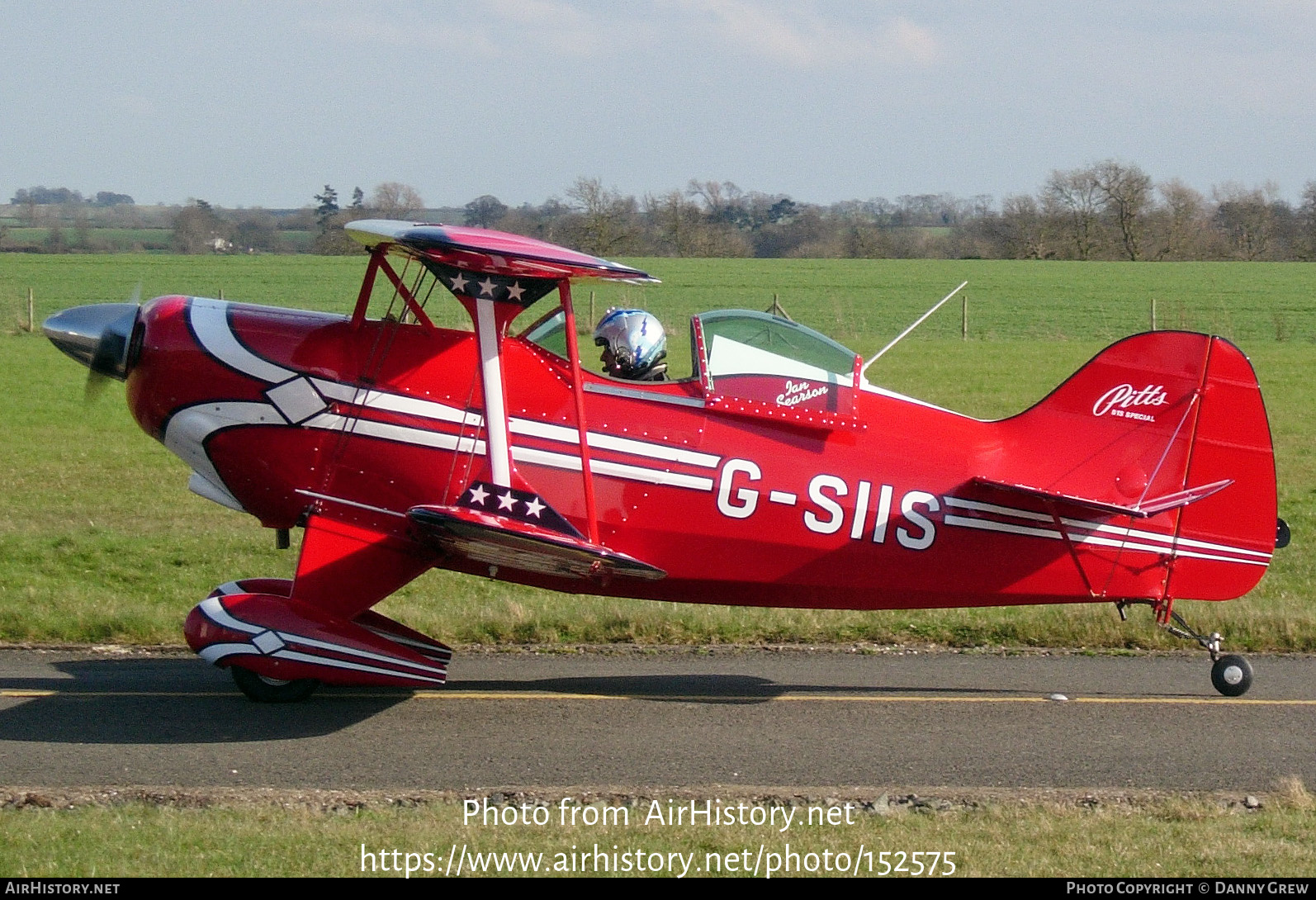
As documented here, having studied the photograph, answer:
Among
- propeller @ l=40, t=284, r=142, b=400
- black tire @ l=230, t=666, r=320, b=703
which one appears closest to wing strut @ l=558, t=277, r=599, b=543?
black tire @ l=230, t=666, r=320, b=703

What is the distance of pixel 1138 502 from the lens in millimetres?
8180

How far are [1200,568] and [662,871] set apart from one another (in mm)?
4551

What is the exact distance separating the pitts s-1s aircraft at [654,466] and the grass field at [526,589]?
5.93 ft

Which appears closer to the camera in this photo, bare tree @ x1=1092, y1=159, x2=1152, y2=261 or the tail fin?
the tail fin

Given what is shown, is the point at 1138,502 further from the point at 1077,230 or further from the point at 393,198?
the point at 1077,230

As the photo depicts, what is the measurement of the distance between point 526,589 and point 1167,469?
5.46 meters

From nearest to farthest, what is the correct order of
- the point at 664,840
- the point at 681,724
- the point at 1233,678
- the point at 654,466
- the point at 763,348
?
1. the point at 664,840
2. the point at 681,724
3. the point at 654,466
4. the point at 763,348
5. the point at 1233,678

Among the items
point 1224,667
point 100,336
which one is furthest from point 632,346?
point 1224,667

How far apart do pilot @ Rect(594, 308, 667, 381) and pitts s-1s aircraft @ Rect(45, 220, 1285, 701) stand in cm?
18

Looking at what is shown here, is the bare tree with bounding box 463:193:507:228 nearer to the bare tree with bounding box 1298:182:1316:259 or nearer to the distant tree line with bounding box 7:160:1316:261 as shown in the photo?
the distant tree line with bounding box 7:160:1316:261

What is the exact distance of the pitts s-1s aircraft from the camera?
25.5 ft

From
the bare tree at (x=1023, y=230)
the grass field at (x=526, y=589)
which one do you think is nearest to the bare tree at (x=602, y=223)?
the grass field at (x=526, y=589)

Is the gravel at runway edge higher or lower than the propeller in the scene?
lower

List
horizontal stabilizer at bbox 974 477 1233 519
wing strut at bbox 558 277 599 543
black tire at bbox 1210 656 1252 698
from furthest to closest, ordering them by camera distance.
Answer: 1. black tire at bbox 1210 656 1252 698
2. horizontal stabilizer at bbox 974 477 1233 519
3. wing strut at bbox 558 277 599 543
